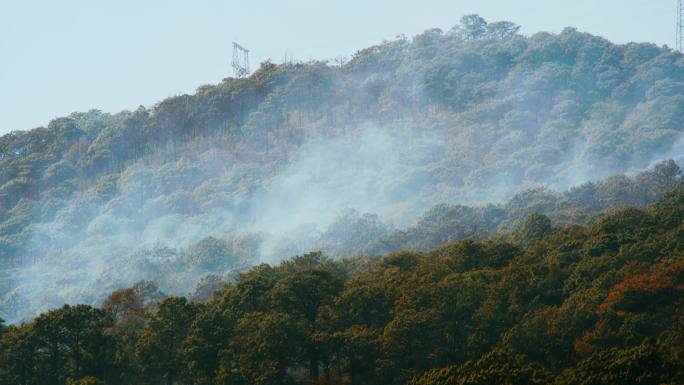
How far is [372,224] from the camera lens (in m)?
106

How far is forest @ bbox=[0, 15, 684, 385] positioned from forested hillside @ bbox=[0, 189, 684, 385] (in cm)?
12

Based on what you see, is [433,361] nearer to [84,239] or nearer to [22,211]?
[84,239]

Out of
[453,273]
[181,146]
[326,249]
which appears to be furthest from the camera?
[181,146]

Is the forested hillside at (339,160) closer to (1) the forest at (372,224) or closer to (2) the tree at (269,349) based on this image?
(1) the forest at (372,224)

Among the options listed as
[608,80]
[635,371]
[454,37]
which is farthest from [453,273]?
[454,37]

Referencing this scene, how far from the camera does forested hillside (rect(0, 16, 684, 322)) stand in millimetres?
108938

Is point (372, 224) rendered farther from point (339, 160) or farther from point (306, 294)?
point (306, 294)

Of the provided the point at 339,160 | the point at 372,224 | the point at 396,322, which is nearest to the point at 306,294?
the point at 396,322

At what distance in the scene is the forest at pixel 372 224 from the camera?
168 ft

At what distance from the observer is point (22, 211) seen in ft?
472

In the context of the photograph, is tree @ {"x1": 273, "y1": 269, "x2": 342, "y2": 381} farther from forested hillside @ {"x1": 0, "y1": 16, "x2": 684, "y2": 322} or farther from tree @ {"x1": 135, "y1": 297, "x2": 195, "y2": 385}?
forested hillside @ {"x1": 0, "y1": 16, "x2": 684, "y2": 322}

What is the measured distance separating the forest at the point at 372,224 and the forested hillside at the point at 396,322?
12 cm

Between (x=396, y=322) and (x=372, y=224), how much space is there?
53.6 metres

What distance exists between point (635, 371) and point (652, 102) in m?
105
